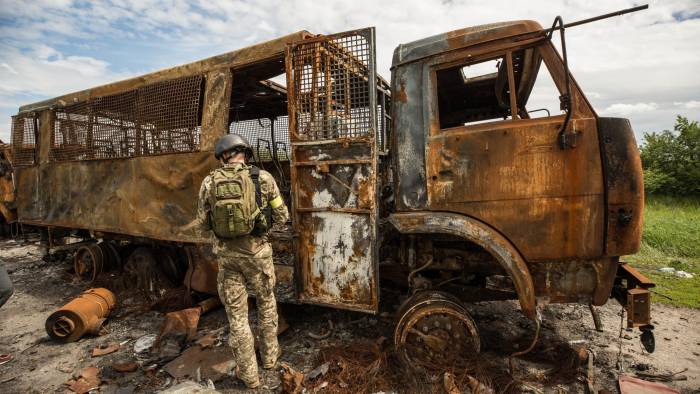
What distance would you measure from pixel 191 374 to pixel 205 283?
4.27 feet

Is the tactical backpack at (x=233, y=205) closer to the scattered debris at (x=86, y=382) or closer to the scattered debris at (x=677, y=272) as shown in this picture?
the scattered debris at (x=86, y=382)

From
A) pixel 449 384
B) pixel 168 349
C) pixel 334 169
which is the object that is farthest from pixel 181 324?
pixel 449 384

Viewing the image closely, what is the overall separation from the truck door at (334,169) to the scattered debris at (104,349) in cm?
203

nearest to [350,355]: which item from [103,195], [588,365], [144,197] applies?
[588,365]

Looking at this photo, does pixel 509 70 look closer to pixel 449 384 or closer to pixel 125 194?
pixel 449 384

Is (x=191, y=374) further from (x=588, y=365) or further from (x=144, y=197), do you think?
(x=588, y=365)

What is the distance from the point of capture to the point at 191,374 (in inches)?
121

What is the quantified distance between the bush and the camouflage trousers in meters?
14.6

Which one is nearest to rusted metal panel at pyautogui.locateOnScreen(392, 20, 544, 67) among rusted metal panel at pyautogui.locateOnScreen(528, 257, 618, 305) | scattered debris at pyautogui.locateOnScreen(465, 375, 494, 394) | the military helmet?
the military helmet

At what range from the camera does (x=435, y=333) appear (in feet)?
9.41

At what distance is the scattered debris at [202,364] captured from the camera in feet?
10.0

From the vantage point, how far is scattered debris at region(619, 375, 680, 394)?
8.66 ft

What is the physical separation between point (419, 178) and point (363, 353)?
165 cm

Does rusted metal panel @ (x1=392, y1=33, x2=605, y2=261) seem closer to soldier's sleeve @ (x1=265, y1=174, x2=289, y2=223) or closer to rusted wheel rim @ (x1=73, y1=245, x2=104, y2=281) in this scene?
soldier's sleeve @ (x1=265, y1=174, x2=289, y2=223)
